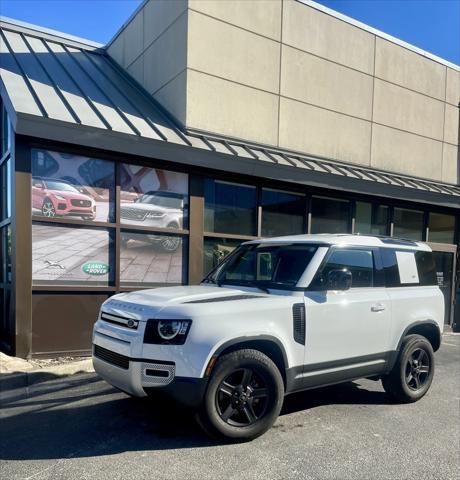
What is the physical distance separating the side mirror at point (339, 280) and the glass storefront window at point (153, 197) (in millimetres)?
4109

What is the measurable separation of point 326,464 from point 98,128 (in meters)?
5.46

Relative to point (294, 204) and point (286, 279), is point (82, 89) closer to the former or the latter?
point (294, 204)

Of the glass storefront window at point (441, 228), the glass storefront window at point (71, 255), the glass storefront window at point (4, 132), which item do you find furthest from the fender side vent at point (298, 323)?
the glass storefront window at point (441, 228)

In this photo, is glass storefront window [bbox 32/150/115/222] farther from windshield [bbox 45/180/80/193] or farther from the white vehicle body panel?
the white vehicle body panel

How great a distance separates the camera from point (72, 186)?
7.02 m

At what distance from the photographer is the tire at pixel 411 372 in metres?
5.07

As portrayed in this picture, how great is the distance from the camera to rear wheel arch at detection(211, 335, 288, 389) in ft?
12.4

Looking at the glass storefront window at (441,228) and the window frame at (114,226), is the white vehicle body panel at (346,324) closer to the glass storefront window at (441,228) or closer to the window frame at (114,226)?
the window frame at (114,226)

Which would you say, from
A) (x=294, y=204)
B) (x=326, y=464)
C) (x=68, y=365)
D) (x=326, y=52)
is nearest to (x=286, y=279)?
(x=326, y=464)

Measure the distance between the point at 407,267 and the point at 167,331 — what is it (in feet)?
10.7

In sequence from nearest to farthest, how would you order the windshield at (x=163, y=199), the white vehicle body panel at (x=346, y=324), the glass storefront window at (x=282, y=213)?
1. the white vehicle body panel at (x=346, y=324)
2. the windshield at (x=163, y=199)
3. the glass storefront window at (x=282, y=213)

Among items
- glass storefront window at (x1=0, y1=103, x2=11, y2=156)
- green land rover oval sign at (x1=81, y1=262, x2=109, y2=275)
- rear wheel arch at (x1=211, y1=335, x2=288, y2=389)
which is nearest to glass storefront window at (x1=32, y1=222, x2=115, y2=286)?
green land rover oval sign at (x1=81, y1=262, x2=109, y2=275)

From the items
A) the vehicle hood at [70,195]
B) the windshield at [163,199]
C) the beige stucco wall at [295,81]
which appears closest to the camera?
the vehicle hood at [70,195]

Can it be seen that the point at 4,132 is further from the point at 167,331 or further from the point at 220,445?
the point at 220,445
